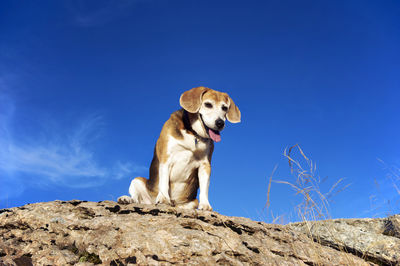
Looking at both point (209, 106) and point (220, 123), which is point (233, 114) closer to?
point (209, 106)

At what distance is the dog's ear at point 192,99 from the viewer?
6.32 m

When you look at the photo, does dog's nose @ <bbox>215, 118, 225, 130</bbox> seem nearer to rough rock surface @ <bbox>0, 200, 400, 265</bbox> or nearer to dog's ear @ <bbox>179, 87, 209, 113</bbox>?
dog's ear @ <bbox>179, 87, 209, 113</bbox>

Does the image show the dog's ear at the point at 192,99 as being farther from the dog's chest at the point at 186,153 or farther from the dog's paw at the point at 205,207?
the dog's paw at the point at 205,207

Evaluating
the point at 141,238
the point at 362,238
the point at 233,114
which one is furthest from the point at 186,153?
the point at 362,238

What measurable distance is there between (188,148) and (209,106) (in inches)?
36.8

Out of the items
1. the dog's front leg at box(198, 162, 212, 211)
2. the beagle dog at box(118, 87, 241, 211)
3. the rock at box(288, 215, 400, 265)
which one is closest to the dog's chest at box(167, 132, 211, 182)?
the beagle dog at box(118, 87, 241, 211)

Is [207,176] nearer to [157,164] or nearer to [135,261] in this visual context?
[157,164]

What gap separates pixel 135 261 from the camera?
373 centimetres

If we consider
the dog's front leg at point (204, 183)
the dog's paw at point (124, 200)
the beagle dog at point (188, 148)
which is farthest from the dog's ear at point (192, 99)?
the dog's paw at point (124, 200)

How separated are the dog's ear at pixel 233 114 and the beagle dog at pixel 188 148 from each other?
0.17 metres

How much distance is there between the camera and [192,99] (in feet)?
21.0

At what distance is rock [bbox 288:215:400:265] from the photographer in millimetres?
6027

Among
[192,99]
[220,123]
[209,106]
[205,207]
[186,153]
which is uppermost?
[192,99]

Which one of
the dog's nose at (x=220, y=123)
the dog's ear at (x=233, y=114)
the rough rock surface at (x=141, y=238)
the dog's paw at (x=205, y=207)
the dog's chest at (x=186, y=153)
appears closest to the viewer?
the rough rock surface at (x=141, y=238)
